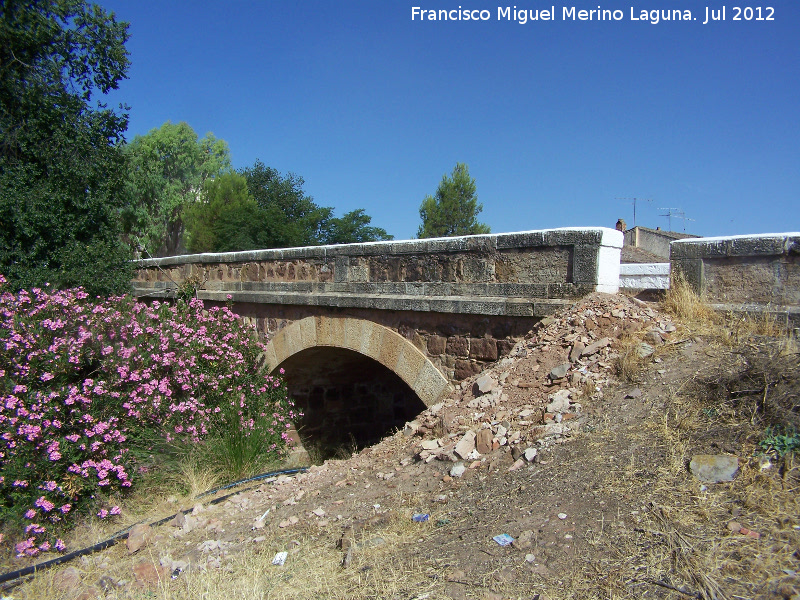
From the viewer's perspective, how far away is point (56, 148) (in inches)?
273

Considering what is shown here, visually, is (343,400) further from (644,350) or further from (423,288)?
(644,350)

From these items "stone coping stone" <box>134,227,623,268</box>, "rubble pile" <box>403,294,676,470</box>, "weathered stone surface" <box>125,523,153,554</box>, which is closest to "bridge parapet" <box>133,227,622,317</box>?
"stone coping stone" <box>134,227,623,268</box>

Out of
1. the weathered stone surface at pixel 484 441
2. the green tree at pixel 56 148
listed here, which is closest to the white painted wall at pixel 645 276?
the weathered stone surface at pixel 484 441

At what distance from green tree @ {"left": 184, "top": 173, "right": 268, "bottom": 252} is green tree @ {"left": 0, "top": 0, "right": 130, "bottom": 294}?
935cm

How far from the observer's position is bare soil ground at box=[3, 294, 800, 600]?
2281 mm

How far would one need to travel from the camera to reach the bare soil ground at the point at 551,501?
7.48 feet

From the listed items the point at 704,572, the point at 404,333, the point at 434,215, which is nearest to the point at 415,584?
the point at 704,572

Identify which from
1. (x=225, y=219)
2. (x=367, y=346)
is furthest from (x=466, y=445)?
(x=225, y=219)

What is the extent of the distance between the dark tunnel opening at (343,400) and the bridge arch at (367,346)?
24cm

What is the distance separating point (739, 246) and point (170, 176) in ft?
97.2

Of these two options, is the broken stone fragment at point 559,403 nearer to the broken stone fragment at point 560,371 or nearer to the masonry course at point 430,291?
the broken stone fragment at point 560,371

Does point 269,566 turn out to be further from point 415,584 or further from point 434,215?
point 434,215

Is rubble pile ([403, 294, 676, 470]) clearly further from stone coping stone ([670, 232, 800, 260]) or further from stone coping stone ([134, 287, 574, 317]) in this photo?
stone coping stone ([670, 232, 800, 260])

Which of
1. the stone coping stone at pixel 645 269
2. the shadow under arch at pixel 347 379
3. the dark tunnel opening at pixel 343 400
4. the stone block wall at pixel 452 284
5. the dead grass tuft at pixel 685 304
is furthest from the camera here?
the dark tunnel opening at pixel 343 400
